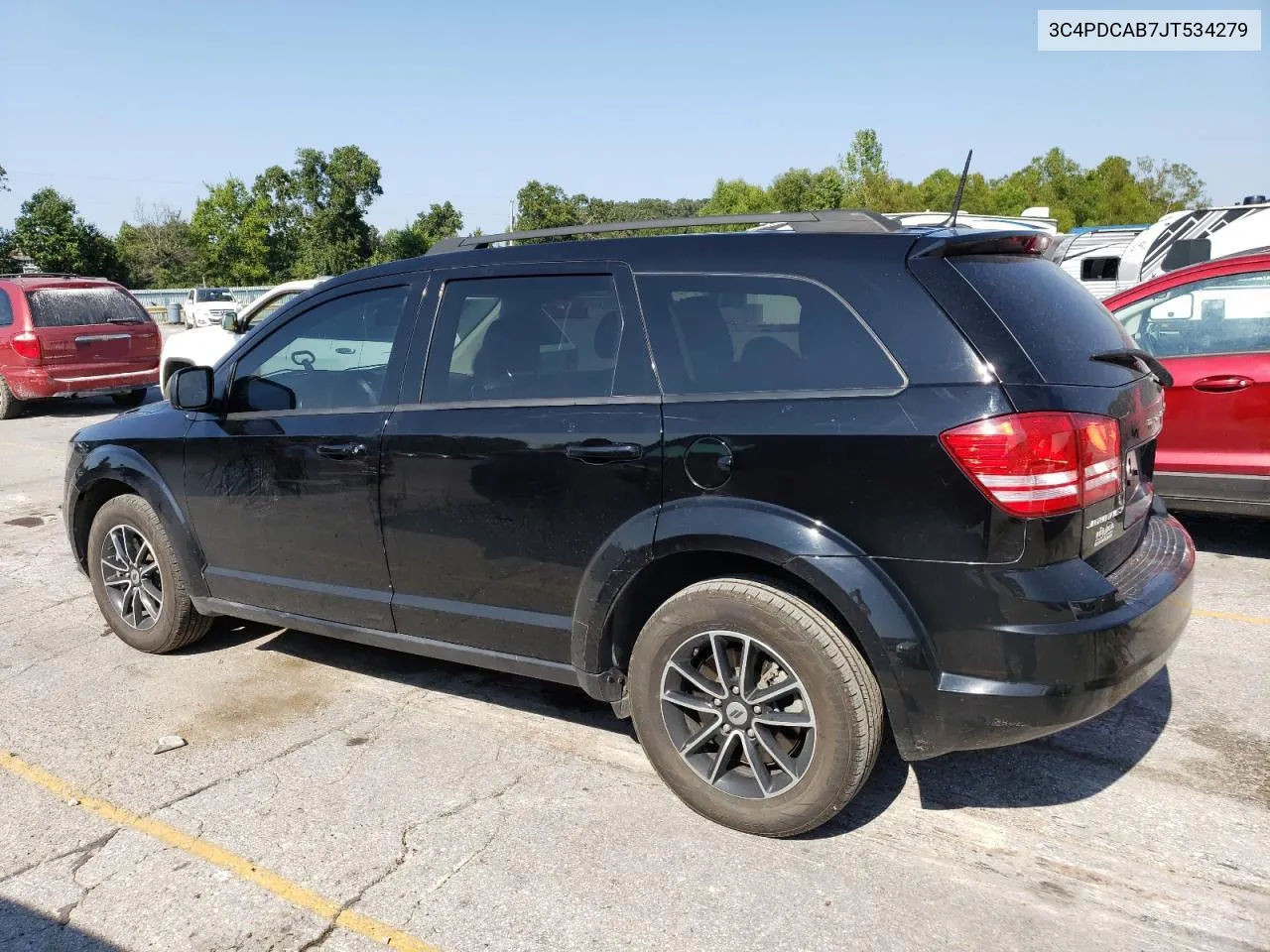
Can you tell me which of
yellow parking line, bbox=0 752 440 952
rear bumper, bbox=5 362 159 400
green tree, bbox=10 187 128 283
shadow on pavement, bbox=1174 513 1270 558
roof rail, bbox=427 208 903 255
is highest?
green tree, bbox=10 187 128 283

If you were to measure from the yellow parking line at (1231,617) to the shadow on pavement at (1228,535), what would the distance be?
125 cm

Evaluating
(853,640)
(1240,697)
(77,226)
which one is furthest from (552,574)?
(77,226)

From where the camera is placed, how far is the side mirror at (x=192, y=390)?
168 inches

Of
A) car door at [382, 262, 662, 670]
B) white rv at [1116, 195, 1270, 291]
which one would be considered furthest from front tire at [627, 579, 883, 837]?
white rv at [1116, 195, 1270, 291]

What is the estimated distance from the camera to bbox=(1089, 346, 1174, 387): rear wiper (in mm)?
3052

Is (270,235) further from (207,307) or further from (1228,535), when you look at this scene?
(1228,535)

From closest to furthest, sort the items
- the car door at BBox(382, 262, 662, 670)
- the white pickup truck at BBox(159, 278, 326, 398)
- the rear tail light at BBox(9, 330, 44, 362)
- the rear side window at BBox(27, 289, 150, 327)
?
the car door at BBox(382, 262, 662, 670) → the white pickup truck at BBox(159, 278, 326, 398) → the rear tail light at BBox(9, 330, 44, 362) → the rear side window at BBox(27, 289, 150, 327)

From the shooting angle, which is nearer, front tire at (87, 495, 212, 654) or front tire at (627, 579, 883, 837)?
front tire at (627, 579, 883, 837)

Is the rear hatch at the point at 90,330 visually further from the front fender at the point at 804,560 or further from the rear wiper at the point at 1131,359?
the rear wiper at the point at 1131,359

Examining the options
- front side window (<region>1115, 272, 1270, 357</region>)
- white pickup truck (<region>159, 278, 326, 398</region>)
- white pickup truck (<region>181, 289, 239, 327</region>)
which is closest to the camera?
front side window (<region>1115, 272, 1270, 357</region>)

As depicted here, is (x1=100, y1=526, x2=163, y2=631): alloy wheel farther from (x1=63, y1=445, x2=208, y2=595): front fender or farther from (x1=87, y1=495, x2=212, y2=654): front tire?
(x1=63, y1=445, x2=208, y2=595): front fender

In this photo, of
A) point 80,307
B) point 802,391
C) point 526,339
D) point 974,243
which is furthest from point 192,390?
point 80,307

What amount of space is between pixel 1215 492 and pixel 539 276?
4.28m

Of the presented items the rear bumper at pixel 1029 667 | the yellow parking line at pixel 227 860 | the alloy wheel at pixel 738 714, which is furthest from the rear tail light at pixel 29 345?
the rear bumper at pixel 1029 667
